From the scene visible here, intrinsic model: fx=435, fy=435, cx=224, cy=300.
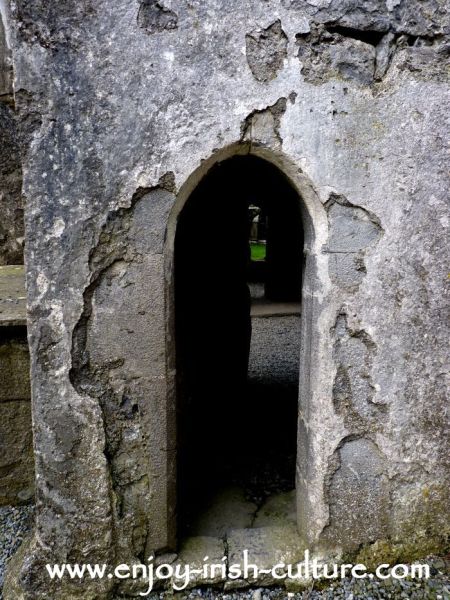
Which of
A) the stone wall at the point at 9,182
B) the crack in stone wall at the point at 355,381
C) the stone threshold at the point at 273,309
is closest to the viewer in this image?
the crack in stone wall at the point at 355,381

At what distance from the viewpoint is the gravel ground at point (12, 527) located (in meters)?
2.45

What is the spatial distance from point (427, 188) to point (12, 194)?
3.02 meters

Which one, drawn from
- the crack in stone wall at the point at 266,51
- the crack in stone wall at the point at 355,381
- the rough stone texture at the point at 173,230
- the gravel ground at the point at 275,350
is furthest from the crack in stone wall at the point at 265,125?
the gravel ground at the point at 275,350

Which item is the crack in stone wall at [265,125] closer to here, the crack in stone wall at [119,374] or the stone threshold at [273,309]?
the crack in stone wall at [119,374]

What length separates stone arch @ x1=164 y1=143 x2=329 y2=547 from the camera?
1944 millimetres

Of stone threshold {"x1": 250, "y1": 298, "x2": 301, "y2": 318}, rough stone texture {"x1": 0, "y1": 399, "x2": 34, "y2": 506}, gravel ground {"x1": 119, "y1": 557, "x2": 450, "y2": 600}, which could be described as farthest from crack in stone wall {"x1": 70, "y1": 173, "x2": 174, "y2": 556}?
stone threshold {"x1": 250, "y1": 298, "x2": 301, "y2": 318}

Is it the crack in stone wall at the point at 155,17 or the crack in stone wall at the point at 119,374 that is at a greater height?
the crack in stone wall at the point at 155,17

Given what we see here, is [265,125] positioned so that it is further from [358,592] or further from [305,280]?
[358,592]

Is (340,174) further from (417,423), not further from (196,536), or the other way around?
(196,536)

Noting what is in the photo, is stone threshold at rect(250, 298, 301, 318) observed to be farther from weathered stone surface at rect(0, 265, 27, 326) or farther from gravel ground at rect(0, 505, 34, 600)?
gravel ground at rect(0, 505, 34, 600)

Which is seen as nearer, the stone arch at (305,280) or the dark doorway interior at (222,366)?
the stone arch at (305,280)

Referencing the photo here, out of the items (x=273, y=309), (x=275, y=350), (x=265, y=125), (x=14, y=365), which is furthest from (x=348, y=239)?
(x=273, y=309)

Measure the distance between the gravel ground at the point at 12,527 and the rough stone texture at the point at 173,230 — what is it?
41 cm

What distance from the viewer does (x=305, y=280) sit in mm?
2193
